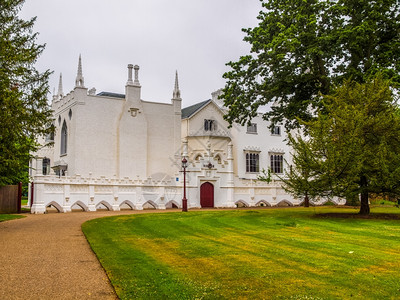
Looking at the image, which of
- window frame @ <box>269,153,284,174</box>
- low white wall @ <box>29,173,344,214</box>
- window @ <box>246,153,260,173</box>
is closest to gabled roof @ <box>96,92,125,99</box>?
low white wall @ <box>29,173,344,214</box>

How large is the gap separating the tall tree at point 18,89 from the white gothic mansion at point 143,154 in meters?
13.5

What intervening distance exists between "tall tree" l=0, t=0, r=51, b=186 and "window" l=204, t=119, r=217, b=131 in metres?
28.6

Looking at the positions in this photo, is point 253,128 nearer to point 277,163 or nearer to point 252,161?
point 252,161

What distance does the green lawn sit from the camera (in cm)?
705

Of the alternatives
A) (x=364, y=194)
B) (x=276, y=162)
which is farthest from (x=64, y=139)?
(x=364, y=194)

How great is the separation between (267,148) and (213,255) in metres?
42.4

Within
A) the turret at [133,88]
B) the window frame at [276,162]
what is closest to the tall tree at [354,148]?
the turret at [133,88]

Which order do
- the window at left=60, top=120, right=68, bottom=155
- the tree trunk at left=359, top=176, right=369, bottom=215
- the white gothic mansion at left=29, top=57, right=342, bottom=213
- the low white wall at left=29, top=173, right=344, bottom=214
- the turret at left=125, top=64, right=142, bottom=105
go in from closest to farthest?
1. the tree trunk at left=359, top=176, right=369, bottom=215
2. the low white wall at left=29, top=173, right=344, bottom=214
3. the white gothic mansion at left=29, top=57, right=342, bottom=213
4. the window at left=60, top=120, right=68, bottom=155
5. the turret at left=125, top=64, right=142, bottom=105

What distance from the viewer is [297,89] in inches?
1115

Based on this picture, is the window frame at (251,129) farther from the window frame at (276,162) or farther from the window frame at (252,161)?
the window frame at (276,162)

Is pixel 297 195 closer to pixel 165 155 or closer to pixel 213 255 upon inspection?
pixel 213 255

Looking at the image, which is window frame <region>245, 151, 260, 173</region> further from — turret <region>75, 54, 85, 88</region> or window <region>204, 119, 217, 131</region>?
turret <region>75, 54, 85, 88</region>

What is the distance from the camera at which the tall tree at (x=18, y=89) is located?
17.0 m

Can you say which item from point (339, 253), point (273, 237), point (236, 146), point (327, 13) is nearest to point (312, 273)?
point (339, 253)
